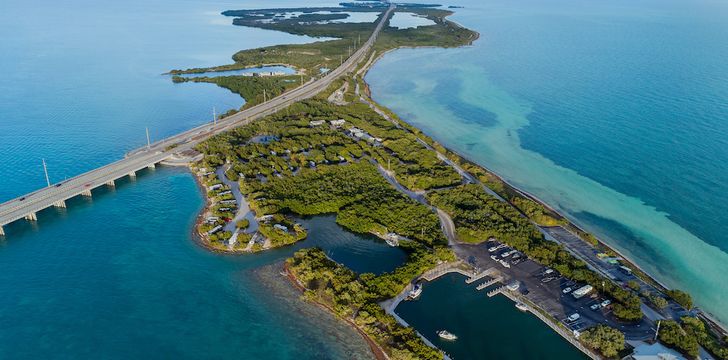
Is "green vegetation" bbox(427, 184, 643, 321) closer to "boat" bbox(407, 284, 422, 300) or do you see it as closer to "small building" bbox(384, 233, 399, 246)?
"small building" bbox(384, 233, 399, 246)

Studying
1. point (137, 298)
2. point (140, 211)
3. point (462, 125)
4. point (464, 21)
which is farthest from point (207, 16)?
point (137, 298)

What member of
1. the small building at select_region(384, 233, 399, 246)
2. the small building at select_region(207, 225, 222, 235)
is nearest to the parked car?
the small building at select_region(384, 233, 399, 246)

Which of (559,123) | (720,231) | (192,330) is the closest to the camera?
(192,330)

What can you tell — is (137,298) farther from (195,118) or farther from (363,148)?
(195,118)

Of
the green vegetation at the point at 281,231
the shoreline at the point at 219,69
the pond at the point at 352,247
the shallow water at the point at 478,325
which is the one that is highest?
the shoreline at the point at 219,69

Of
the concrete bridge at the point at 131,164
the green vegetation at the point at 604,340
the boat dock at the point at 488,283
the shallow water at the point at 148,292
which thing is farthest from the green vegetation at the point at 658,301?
the concrete bridge at the point at 131,164

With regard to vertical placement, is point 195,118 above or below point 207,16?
below

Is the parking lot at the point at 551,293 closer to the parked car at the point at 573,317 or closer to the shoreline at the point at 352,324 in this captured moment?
the parked car at the point at 573,317
